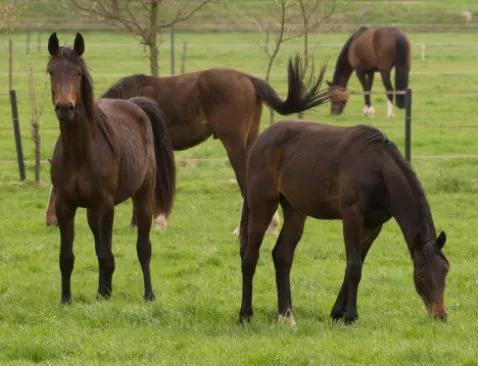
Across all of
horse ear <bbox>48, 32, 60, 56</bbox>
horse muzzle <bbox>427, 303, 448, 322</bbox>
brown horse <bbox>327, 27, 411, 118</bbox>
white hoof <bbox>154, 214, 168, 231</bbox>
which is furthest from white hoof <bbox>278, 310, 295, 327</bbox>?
brown horse <bbox>327, 27, 411, 118</bbox>

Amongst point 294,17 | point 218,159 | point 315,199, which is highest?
point 315,199

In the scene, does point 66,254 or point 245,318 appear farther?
point 66,254

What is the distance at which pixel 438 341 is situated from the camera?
6371 millimetres

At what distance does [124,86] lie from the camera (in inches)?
477

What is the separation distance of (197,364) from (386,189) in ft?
5.99

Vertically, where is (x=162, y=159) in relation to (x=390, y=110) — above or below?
above

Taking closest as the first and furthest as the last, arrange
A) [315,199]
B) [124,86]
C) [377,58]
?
[315,199], [124,86], [377,58]

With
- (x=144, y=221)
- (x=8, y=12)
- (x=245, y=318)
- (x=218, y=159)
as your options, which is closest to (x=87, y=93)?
(x=144, y=221)

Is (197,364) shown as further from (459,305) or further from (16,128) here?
(16,128)

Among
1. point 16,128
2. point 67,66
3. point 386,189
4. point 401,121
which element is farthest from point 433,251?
point 401,121

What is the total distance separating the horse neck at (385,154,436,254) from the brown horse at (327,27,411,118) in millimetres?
15920

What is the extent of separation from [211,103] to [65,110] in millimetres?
4845

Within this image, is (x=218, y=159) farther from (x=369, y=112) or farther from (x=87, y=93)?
(x=87, y=93)

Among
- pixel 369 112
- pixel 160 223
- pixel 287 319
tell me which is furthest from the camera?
pixel 369 112
